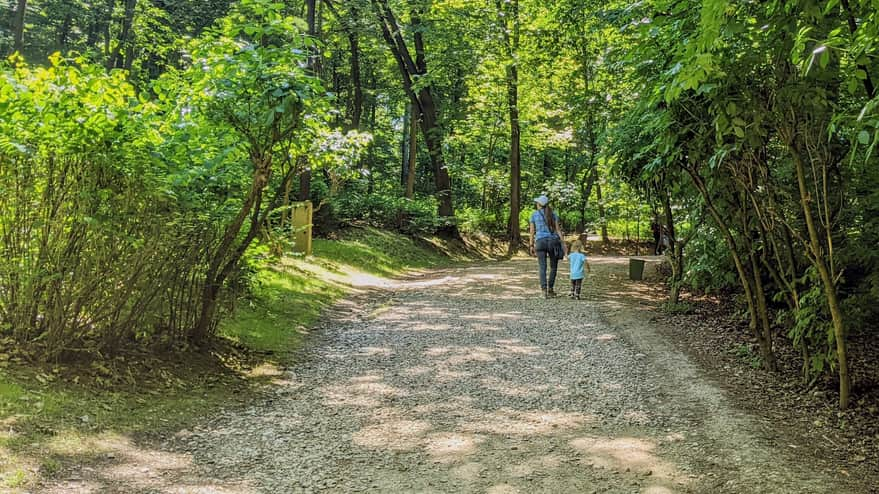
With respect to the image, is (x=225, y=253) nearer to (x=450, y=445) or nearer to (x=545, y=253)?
(x=450, y=445)

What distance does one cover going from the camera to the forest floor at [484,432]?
4.19m

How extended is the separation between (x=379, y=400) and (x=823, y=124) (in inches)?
170

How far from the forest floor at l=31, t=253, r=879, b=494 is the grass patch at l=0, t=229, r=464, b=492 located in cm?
13

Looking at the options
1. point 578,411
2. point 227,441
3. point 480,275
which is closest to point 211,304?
point 227,441

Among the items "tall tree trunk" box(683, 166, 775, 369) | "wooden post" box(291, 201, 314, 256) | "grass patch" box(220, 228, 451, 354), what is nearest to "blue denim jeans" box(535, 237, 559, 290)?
"grass patch" box(220, 228, 451, 354)

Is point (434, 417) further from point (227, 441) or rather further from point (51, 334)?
point (51, 334)

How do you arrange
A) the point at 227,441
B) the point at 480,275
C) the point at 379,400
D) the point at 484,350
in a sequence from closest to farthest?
the point at 227,441
the point at 379,400
the point at 484,350
the point at 480,275

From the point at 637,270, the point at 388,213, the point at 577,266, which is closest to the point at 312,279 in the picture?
the point at 577,266

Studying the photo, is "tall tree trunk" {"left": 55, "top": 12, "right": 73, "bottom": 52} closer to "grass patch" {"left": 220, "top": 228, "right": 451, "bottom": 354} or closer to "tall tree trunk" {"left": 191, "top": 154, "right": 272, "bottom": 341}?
"grass patch" {"left": 220, "top": 228, "right": 451, "bottom": 354}

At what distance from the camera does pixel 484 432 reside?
5.16 meters

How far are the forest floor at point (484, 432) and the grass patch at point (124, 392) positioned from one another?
126 mm

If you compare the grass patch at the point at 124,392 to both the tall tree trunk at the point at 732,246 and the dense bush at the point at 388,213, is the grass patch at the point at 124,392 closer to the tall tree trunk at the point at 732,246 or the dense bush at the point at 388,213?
the tall tree trunk at the point at 732,246

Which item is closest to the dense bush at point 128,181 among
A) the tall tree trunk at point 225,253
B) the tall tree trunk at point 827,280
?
the tall tree trunk at point 225,253

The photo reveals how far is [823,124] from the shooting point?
17.4 ft
